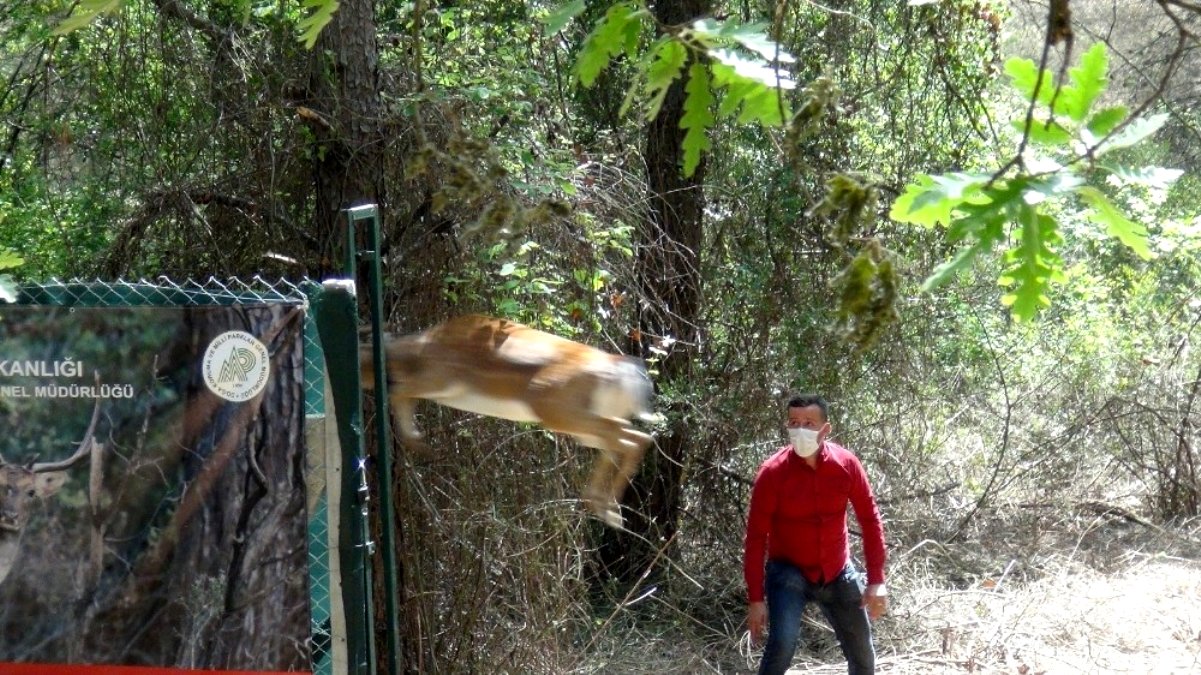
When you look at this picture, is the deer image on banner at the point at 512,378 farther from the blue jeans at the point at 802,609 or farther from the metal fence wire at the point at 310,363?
the blue jeans at the point at 802,609

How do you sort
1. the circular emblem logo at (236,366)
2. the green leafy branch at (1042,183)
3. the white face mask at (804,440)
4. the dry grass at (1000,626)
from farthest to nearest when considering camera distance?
1. the dry grass at (1000,626)
2. the white face mask at (804,440)
3. the circular emblem logo at (236,366)
4. the green leafy branch at (1042,183)

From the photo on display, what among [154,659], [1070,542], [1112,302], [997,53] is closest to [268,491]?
[154,659]

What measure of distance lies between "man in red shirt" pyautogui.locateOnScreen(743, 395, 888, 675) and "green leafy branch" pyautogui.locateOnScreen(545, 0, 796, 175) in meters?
4.04

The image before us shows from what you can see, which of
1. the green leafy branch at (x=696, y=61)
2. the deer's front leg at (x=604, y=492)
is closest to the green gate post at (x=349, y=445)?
the deer's front leg at (x=604, y=492)

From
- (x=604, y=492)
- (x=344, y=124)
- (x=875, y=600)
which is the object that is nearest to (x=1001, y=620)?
(x=875, y=600)

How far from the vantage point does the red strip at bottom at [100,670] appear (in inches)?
158

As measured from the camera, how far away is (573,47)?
855 centimetres

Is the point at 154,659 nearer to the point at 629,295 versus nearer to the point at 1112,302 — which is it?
the point at 629,295

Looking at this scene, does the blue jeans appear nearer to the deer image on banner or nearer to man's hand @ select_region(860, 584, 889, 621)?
man's hand @ select_region(860, 584, 889, 621)

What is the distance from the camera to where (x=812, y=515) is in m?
6.63

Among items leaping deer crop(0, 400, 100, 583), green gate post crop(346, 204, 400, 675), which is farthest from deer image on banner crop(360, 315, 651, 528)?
leaping deer crop(0, 400, 100, 583)

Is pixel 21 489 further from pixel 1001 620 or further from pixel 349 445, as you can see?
pixel 1001 620

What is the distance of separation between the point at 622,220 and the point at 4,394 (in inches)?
135

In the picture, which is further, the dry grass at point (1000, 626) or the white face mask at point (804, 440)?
the dry grass at point (1000, 626)
